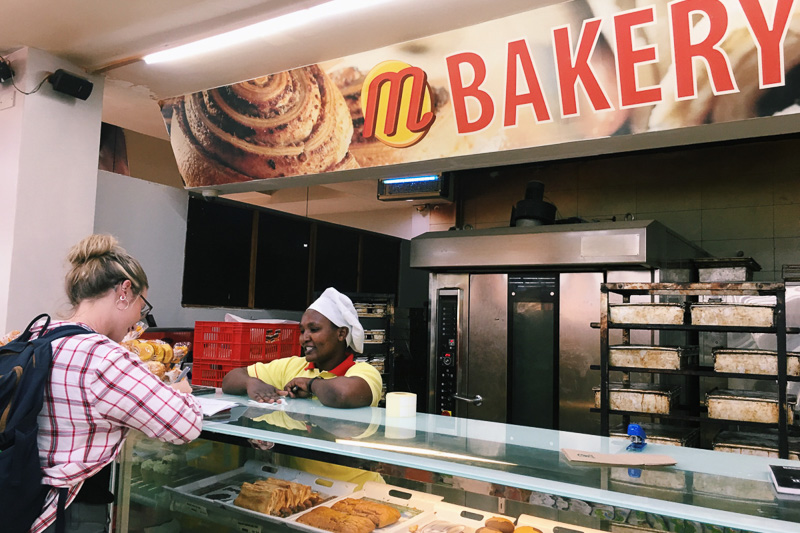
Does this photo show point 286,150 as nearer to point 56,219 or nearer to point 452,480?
point 56,219

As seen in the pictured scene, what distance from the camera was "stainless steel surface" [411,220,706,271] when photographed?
4293 millimetres

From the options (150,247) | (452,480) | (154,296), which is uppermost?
(150,247)

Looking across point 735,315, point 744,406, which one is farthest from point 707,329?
point 744,406

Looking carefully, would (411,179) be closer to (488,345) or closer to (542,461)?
(488,345)

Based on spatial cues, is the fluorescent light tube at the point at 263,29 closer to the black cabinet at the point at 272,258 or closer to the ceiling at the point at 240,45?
the ceiling at the point at 240,45

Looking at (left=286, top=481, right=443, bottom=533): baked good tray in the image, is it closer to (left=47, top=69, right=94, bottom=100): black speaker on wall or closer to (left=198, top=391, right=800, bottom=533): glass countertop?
(left=198, top=391, right=800, bottom=533): glass countertop

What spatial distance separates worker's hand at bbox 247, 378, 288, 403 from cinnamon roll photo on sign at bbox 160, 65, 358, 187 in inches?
61.8

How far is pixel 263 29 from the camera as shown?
131 inches

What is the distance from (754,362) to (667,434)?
0.66 metres

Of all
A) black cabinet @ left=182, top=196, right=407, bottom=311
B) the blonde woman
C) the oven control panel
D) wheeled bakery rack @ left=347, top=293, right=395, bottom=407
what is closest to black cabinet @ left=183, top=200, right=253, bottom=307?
black cabinet @ left=182, top=196, right=407, bottom=311

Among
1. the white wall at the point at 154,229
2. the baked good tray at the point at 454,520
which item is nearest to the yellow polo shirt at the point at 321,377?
the baked good tray at the point at 454,520

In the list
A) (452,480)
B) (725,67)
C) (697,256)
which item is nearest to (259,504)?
(452,480)

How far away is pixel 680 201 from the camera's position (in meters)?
5.49

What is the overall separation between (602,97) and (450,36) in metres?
0.93
